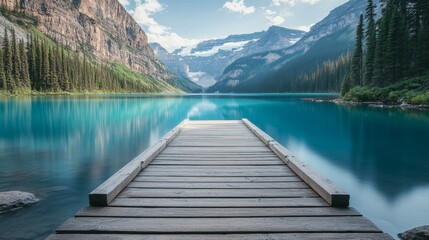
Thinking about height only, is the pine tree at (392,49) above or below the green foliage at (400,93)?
above

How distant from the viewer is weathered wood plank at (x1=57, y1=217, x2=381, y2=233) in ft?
13.6

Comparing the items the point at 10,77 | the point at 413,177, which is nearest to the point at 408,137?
the point at 413,177

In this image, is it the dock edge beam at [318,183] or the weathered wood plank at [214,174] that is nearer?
the dock edge beam at [318,183]

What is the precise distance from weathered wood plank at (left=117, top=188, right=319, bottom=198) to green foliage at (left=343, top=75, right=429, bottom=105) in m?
41.8

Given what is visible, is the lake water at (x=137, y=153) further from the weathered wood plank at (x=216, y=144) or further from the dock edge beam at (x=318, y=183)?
the weathered wood plank at (x=216, y=144)

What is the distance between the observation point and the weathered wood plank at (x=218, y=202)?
16.7 ft

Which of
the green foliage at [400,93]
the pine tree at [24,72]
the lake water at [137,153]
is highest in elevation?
the pine tree at [24,72]

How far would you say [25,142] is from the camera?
1750cm

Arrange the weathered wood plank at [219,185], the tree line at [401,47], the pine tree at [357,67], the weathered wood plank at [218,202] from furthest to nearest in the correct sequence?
the pine tree at [357,67], the tree line at [401,47], the weathered wood plank at [219,185], the weathered wood plank at [218,202]

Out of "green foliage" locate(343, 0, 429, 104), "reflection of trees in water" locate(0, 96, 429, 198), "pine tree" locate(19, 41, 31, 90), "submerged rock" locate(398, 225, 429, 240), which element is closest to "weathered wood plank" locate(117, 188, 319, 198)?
"submerged rock" locate(398, 225, 429, 240)

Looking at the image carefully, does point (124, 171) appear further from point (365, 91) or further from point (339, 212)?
point (365, 91)

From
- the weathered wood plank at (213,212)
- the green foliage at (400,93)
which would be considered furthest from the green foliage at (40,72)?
the weathered wood plank at (213,212)

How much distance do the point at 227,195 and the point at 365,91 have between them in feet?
188

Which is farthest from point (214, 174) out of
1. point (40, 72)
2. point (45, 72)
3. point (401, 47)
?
point (40, 72)
